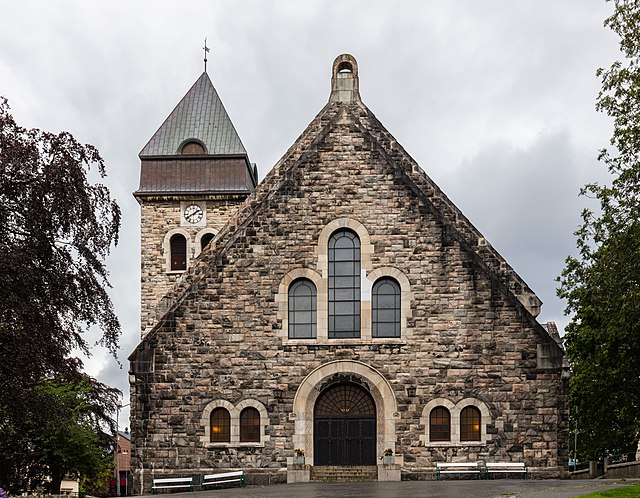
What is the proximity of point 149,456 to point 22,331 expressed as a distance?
391 inches

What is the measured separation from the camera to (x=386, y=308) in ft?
91.6

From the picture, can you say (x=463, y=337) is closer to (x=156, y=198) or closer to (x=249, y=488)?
(x=249, y=488)

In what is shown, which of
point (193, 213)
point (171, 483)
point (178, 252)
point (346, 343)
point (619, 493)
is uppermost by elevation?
point (193, 213)

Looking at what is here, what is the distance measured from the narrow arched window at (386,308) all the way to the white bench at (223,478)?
17.0ft

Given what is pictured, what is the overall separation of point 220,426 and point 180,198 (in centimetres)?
1504

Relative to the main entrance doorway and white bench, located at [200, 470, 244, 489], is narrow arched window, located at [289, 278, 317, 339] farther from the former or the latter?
white bench, located at [200, 470, 244, 489]

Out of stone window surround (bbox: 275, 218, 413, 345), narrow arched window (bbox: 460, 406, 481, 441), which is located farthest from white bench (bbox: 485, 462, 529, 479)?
stone window surround (bbox: 275, 218, 413, 345)

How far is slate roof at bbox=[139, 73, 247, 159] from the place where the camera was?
42.2m

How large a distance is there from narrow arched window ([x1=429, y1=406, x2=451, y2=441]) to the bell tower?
15317 millimetres

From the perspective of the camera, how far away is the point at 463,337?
27.4m

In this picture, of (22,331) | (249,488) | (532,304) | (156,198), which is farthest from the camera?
(156,198)

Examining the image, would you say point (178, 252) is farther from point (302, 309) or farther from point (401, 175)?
point (401, 175)

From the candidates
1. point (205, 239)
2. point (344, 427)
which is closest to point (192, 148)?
point (205, 239)

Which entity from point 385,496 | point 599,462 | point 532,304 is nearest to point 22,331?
point 385,496
